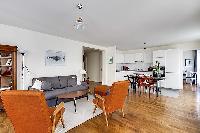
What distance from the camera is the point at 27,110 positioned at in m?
2.02

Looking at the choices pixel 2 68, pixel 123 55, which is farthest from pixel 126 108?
pixel 123 55

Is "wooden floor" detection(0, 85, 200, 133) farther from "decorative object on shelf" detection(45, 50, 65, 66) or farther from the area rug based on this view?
"decorative object on shelf" detection(45, 50, 65, 66)

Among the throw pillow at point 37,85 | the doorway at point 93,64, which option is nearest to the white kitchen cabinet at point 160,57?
the doorway at point 93,64

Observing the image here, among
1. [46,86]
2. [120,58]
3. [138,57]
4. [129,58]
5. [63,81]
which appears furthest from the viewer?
[120,58]

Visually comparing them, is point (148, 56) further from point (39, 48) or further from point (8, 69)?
point (8, 69)

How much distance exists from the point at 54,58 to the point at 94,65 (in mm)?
5567

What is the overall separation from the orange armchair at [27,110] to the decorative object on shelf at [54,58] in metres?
3.47

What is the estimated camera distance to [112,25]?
14.0 feet

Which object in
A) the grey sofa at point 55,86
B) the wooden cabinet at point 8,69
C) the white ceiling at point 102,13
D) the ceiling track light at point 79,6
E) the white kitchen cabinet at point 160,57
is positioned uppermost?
the white ceiling at point 102,13

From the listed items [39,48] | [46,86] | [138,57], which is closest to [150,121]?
[46,86]

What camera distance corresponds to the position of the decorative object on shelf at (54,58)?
5427 millimetres

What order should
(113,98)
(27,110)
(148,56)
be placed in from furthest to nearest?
(148,56), (113,98), (27,110)

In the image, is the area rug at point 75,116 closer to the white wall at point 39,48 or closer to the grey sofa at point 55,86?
the grey sofa at point 55,86

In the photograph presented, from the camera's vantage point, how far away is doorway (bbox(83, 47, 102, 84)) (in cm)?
1067
